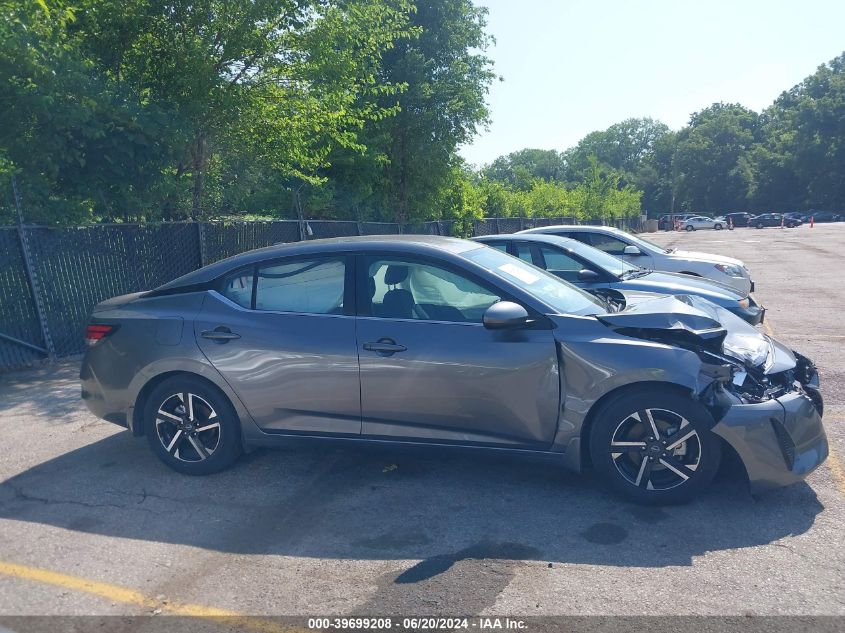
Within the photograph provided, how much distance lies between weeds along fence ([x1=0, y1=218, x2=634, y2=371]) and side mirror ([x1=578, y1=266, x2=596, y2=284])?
→ 5760 millimetres

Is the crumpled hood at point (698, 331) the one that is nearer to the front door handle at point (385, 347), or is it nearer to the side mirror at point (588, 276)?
the front door handle at point (385, 347)

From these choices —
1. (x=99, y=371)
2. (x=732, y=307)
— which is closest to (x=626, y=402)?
(x=99, y=371)

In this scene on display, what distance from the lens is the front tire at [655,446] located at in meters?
4.23

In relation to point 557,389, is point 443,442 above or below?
below

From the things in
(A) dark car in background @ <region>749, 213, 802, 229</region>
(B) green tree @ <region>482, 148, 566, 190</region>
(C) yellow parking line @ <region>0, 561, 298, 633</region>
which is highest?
(C) yellow parking line @ <region>0, 561, 298, 633</region>

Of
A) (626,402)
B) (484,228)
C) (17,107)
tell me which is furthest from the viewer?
(484,228)

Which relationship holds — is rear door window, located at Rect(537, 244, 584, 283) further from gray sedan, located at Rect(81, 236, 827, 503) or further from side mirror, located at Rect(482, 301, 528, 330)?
side mirror, located at Rect(482, 301, 528, 330)

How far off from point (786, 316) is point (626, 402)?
8.19 meters

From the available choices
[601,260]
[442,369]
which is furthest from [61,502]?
[601,260]

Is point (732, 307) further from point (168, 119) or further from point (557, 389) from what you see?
point (168, 119)

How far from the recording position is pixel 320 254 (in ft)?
16.6

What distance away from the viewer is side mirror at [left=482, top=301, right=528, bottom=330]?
4387 millimetres

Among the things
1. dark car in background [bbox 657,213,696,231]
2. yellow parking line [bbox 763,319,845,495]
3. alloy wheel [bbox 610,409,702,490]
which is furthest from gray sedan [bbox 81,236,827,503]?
dark car in background [bbox 657,213,696,231]

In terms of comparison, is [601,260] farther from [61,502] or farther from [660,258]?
[61,502]
